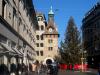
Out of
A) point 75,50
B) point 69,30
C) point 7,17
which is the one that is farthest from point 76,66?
point 7,17

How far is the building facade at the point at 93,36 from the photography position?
4422 inches

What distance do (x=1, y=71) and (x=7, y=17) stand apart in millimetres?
5623

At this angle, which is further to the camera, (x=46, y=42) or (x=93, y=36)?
(x=46, y=42)

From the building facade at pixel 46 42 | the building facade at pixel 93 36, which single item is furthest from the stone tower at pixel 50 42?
the building facade at pixel 93 36

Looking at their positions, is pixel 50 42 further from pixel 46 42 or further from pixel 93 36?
pixel 93 36

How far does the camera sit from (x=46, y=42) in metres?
128

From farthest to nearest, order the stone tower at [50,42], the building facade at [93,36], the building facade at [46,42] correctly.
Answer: the building facade at [46,42], the stone tower at [50,42], the building facade at [93,36]

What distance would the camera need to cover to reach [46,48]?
126 meters

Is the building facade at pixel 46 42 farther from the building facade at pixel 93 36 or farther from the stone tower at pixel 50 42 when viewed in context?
the building facade at pixel 93 36

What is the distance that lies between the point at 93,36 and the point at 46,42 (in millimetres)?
17884

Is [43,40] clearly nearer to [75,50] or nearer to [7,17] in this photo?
[75,50]

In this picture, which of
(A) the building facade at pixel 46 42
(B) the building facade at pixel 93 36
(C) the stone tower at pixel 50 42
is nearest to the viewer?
(B) the building facade at pixel 93 36

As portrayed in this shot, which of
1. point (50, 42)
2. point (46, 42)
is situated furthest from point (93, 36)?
point (46, 42)

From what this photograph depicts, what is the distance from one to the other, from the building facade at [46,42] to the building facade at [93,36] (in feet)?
40.7
